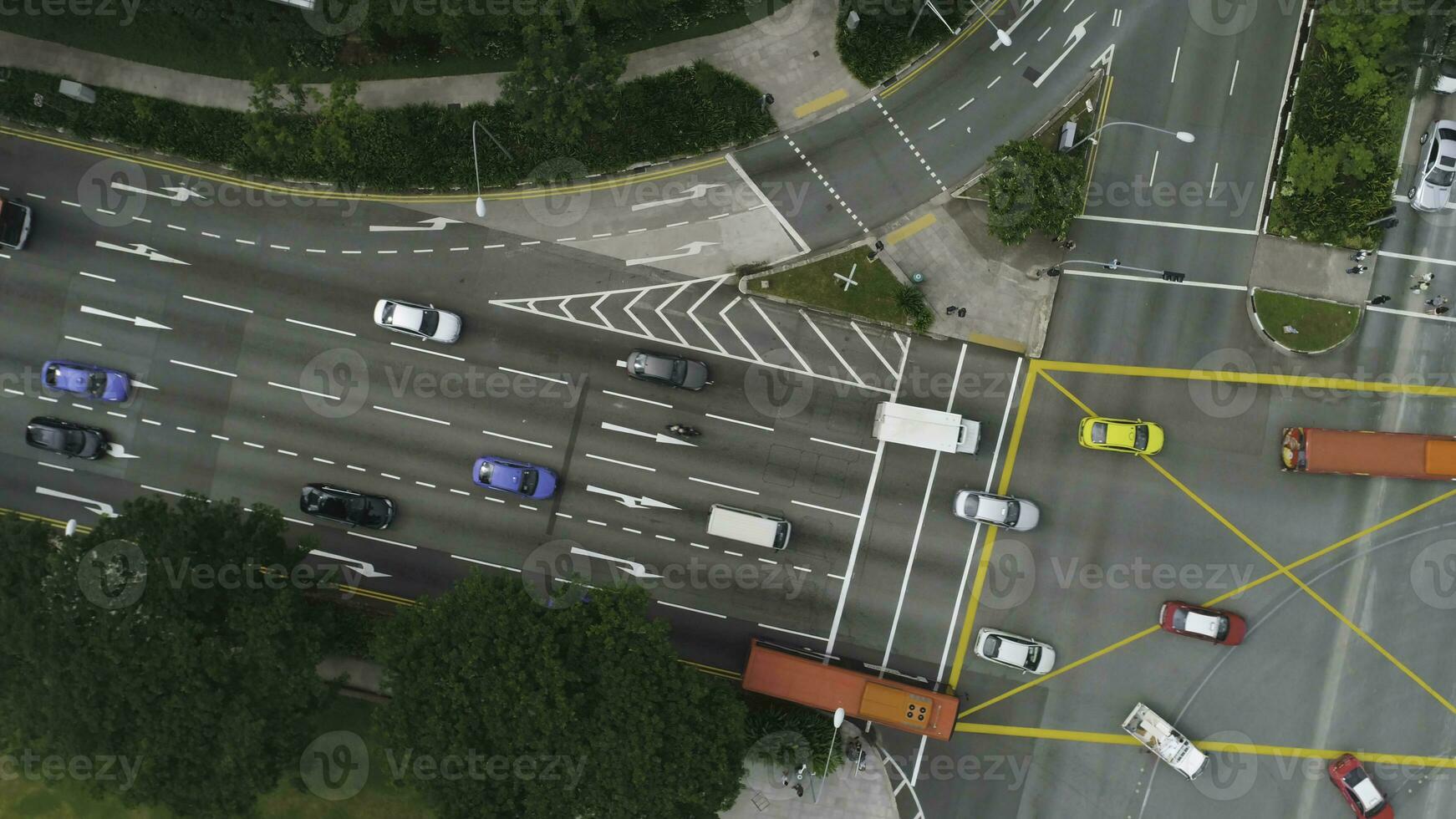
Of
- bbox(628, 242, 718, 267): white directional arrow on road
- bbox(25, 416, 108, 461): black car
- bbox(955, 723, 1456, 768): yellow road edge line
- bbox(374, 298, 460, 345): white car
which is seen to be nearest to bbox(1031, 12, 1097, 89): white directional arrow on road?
bbox(628, 242, 718, 267): white directional arrow on road

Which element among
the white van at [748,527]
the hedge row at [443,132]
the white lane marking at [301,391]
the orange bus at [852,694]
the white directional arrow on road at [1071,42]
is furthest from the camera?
the white directional arrow on road at [1071,42]

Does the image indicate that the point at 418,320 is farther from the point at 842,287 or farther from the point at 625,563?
the point at 842,287

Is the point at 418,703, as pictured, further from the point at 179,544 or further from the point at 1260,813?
the point at 1260,813

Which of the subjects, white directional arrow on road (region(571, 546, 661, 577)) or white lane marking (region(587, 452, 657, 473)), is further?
white lane marking (region(587, 452, 657, 473))

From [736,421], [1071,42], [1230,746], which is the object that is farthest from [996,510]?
[1071,42]

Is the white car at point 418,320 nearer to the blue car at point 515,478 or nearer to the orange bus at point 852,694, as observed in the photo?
the blue car at point 515,478

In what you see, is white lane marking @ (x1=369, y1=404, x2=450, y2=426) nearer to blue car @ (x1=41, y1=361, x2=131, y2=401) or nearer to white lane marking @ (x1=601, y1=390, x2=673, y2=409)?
white lane marking @ (x1=601, y1=390, x2=673, y2=409)

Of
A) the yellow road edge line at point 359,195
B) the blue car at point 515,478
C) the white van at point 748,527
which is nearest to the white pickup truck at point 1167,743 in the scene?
the white van at point 748,527
